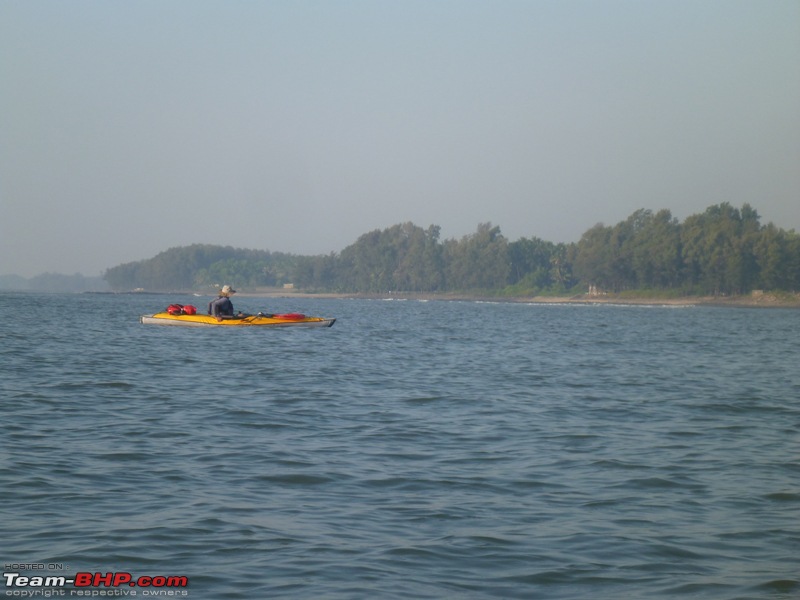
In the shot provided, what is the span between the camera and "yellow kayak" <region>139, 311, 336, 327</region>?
35969 millimetres

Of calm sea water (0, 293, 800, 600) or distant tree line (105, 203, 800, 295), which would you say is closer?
calm sea water (0, 293, 800, 600)

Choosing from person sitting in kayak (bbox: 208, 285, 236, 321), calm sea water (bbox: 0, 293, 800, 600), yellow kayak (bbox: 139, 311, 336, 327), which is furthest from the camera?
person sitting in kayak (bbox: 208, 285, 236, 321)

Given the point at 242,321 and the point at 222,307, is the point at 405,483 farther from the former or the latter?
the point at 222,307

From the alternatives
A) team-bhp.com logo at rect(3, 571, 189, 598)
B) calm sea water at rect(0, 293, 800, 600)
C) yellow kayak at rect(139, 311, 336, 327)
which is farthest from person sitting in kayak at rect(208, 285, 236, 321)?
team-bhp.com logo at rect(3, 571, 189, 598)

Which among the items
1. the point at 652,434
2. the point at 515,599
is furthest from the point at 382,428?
the point at 515,599

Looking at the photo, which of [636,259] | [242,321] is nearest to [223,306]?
[242,321]

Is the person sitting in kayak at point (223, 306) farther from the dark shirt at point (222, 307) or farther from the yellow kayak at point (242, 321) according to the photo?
the yellow kayak at point (242, 321)

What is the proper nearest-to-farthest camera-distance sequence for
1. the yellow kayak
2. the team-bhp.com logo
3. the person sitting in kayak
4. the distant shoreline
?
the team-bhp.com logo, the yellow kayak, the person sitting in kayak, the distant shoreline

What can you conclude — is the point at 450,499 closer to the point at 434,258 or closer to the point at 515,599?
the point at 515,599

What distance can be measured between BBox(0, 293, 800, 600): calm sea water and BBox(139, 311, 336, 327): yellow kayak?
14308 mm

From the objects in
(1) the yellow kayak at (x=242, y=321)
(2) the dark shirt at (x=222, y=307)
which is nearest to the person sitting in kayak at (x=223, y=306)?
(2) the dark shirt at (x=222, y=307)

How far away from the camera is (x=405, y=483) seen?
10.0 metres

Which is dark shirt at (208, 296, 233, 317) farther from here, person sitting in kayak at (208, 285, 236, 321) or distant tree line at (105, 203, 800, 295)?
distant tree line at (105, 203, 800, 295)

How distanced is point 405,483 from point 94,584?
4.05 meters
